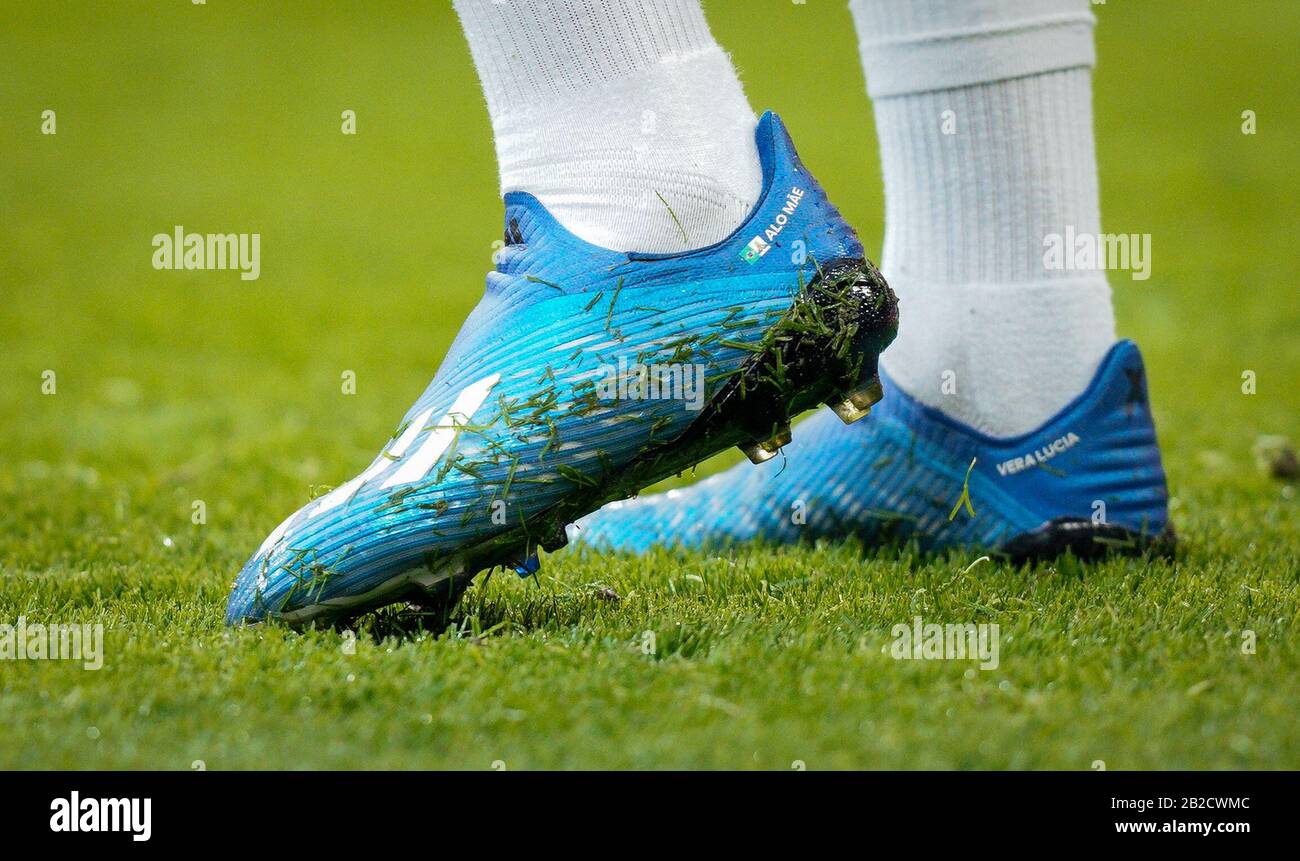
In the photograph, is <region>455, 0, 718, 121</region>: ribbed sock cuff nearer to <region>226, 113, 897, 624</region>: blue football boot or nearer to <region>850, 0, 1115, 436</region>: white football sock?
<region>226, 113, 897, 624</region>: blue football boot

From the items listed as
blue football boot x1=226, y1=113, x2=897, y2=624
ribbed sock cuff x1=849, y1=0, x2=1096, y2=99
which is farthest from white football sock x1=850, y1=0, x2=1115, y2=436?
blue football boot x1=226, y1=113, x2=897, y2=624

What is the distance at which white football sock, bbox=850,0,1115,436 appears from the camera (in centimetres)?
181

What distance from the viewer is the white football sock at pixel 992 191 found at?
181cm

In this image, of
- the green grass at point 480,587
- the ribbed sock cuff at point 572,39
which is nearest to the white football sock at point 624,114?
the ribbed sock cuff at point 572,39

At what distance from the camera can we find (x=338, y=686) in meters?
1.31

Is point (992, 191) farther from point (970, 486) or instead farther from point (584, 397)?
point (584, 397)

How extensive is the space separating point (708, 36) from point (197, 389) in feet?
9.25

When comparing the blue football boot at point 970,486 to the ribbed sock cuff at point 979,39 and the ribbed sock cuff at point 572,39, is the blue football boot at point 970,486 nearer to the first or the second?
the ribbed sock cuff at point 979,39

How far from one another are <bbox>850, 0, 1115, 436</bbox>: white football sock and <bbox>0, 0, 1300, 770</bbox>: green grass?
0.22 meters

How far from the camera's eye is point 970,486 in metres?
1.91

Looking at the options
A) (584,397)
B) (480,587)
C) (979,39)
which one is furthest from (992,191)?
(480,587)

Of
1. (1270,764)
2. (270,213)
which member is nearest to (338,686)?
(1270,764)

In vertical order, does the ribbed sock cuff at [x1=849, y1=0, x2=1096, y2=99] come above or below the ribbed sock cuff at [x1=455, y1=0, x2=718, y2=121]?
above

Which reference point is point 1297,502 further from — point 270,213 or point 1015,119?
point 270,213
